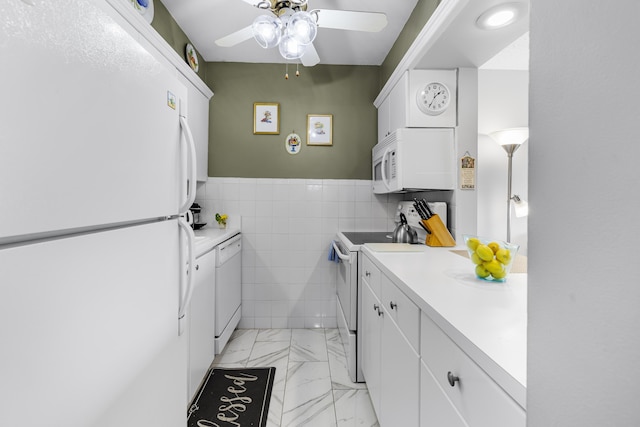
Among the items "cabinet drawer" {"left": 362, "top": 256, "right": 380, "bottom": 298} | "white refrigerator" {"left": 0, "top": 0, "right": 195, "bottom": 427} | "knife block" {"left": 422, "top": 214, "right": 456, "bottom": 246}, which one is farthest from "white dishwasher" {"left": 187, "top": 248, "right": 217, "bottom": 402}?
"knife block" {"left": 422, "top": 214, "right": 456, "bottom": 246}

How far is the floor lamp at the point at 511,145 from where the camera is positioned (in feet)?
7.92

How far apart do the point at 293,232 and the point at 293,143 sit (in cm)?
87

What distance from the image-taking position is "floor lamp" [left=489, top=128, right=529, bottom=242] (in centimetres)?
241

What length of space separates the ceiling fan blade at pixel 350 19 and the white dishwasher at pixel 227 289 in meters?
1.64

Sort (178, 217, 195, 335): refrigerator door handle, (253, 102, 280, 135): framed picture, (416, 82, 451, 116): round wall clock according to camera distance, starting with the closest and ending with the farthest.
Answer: (178, 217, 195, 335): refrigerator door handle, (416, 82, 451, 116): round wall clock, (253, 102, 280, 135): framed picture

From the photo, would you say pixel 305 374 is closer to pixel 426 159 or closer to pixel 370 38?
pixel 426 159

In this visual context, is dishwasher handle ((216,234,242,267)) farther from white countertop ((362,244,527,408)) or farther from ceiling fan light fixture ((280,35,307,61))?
ceiling fan light fixture ((280,35,307,61))

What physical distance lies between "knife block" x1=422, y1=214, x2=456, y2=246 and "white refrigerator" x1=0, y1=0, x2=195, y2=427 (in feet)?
5.16

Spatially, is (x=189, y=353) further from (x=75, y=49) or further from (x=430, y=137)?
(x=430, y=137)

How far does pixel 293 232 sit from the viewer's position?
2.98m

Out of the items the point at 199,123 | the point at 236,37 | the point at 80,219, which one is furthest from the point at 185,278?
the point at 199,123

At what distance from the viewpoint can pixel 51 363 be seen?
1.93 ft

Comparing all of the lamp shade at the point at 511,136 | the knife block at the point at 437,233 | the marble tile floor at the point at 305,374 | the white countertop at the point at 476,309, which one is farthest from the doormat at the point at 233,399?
the lamp shade at the point at 511,136

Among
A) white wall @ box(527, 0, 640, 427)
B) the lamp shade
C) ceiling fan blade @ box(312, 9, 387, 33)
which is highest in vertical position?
ceiling fan blade @ box(312, 9, 387, 33)
